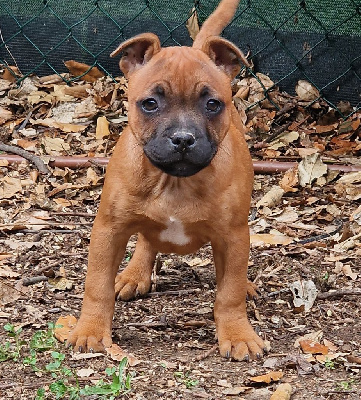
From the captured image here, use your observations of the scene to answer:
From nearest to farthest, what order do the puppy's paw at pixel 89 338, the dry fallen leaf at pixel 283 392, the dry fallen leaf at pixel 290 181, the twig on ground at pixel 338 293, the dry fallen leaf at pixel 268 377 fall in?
the dry fallen leaf at pixel 283 392, the dry fallen leaf at pixel 268 377, the puppy's paw at pixel 89 338, the twig on ground at pixel 338 293, the dry fallen leaf at pixel 290 181

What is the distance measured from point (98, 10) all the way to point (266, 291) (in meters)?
4.25

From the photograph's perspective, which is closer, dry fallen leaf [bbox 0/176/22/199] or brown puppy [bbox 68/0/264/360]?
brown puppy [bbox 68/0/264/360]

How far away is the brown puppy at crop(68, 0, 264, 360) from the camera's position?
14.0 feet

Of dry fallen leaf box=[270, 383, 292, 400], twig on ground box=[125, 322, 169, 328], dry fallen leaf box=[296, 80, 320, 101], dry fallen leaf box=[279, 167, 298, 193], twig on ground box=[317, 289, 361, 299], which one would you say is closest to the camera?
dry fallen leaf box=[270, 383, 292, 400]

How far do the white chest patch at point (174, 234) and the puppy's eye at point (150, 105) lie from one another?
62 centimetres

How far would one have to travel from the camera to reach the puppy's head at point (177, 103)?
13.4 feet

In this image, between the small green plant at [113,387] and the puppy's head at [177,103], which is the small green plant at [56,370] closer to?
the small green plant at [113,387]

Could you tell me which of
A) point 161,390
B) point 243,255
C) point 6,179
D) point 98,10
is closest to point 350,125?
point 98,10

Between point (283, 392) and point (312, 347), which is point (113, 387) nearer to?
point (283, 392)

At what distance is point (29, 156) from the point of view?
24.6ft

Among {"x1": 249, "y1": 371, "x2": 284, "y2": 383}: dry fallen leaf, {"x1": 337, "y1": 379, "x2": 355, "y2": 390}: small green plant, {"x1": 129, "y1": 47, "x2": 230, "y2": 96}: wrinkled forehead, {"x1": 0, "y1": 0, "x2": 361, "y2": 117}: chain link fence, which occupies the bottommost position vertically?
{"x1": 249, "y1": 371, "x2": 284, "y2": 383}: dry fallen leaf

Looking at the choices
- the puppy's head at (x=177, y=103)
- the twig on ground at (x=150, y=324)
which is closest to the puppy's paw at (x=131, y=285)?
the twig on ground at (x=150, y=324)

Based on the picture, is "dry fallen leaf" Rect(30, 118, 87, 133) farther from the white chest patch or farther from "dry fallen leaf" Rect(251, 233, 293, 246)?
the white chest patch

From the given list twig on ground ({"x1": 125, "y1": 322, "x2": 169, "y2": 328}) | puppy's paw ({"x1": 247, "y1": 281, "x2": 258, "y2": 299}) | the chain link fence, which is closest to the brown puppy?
twig on ground ({"x1": 125, "y1": 322, "x2": 169, "y2": 328})
